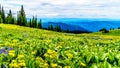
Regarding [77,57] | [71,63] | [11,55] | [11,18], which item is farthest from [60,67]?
[11,18]

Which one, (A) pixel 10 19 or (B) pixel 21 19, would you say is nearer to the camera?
(A) pixel 10 19

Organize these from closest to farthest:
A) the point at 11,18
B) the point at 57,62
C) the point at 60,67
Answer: the point at 60,67 → the point at 57,62 → the point at 11,18

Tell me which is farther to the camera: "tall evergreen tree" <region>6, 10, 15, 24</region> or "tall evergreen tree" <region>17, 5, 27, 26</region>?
"tall evergreen tree" <region>17, 5, 27, 26</region>

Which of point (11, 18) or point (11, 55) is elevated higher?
point (11, 55)

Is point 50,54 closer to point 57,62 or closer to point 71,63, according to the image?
point 57,62

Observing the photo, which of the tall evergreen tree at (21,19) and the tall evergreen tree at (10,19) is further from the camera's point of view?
the tall evergreen tree at (21,19)

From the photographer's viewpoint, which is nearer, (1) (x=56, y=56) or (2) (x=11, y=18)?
(1) (x=56, y=56)

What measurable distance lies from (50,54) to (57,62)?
0.53 m

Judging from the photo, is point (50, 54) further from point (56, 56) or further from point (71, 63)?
point (71, 63)

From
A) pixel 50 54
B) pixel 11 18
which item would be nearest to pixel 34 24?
pixel 11 18

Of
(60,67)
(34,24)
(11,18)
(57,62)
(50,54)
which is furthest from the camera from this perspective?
(34,24)

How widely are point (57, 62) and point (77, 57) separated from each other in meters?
0.51

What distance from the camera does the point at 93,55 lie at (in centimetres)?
702

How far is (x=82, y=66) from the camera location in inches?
263
